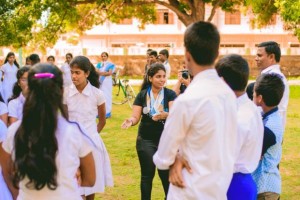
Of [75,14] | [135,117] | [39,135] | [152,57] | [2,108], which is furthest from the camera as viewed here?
[75,14]

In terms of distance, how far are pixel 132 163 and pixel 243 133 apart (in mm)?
5138

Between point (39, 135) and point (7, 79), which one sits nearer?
point (39, 135)

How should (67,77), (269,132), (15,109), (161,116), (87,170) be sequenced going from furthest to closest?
(67,77)
(161,116)
(15,109)
(269,132)
(87,170)

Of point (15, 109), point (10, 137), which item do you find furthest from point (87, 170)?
point (15, 109)

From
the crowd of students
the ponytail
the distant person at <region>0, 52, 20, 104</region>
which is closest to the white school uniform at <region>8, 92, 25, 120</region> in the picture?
the crowd of students

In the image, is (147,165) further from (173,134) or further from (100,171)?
(173,134)

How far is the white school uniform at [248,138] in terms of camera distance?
3096mm

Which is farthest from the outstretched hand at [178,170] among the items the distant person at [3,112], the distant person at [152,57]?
the distant person at [152,57]

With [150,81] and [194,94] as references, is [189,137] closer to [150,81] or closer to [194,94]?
[194,94]

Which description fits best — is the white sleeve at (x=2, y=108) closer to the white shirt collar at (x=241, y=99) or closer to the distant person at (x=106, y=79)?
the white shirt collar at (x=241, y=99)

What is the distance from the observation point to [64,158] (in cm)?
264

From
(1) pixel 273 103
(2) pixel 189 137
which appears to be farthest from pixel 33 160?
(1) pixel 273 103

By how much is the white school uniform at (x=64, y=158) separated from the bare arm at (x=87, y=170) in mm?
56

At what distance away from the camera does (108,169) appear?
507 cm
